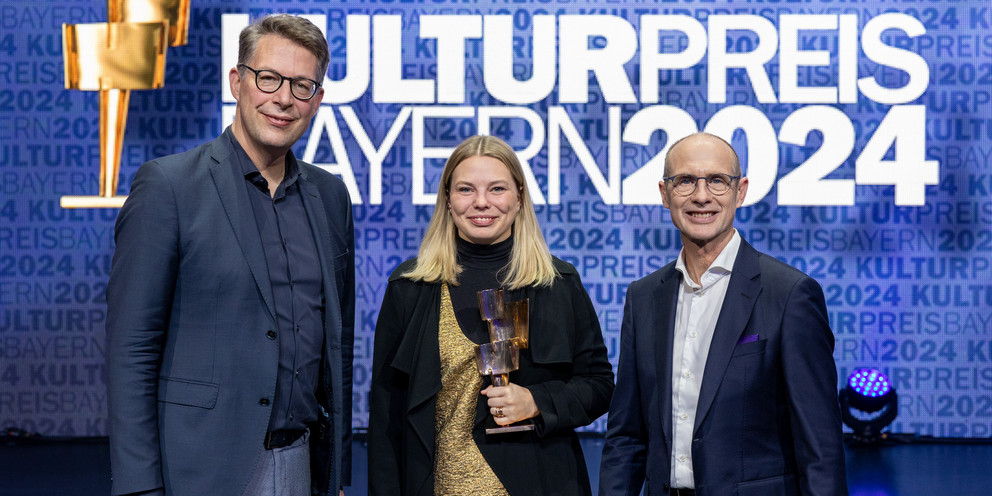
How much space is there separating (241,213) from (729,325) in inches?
44.8

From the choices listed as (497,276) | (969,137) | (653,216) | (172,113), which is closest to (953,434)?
(969,137)

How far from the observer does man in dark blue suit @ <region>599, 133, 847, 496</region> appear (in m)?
1.89

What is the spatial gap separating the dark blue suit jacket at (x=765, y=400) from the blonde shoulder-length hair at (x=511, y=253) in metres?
0.47

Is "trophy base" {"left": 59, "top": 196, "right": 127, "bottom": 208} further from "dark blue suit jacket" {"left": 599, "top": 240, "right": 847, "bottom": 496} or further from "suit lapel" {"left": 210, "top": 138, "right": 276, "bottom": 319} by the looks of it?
"dark blue suit jacket" {"left": 599, "top": 240, "right": 847, "bottom": 496}

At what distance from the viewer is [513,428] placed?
7.10 feet

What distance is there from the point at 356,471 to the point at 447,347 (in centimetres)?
297

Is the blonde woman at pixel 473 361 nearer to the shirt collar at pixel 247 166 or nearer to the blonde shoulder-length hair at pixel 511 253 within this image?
the blonde shoulder-length hair at pixel 511 253

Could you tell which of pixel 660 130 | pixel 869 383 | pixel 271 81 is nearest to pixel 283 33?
pixel 271 81

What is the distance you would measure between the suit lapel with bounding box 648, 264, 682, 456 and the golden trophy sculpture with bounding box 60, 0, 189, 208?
450 centimetres

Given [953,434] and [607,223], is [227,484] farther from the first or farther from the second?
[953,434]

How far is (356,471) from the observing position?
4.96m

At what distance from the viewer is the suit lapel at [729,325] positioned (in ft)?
6.35

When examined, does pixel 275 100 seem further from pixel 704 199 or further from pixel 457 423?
pixel 704 199

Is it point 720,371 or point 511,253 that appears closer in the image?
point 720,371
